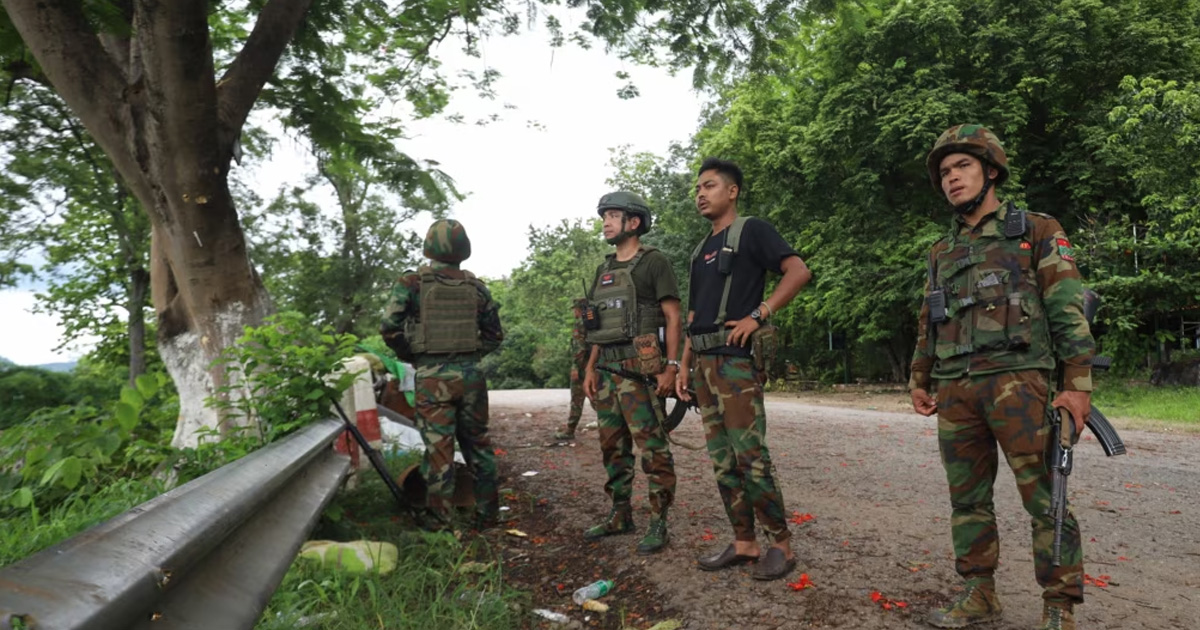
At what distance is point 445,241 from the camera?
5270mm

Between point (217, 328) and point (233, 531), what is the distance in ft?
14.0

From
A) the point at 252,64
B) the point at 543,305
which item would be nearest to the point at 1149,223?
the point at 252,64

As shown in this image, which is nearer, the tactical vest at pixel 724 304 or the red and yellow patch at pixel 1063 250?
the red and yellow patch at pixel 1063 250

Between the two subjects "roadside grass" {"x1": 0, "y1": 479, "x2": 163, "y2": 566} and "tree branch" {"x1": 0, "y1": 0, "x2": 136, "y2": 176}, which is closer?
"roadside grass" {"x1": 0, "y1": 479, "x2": 163, "y2": 566}

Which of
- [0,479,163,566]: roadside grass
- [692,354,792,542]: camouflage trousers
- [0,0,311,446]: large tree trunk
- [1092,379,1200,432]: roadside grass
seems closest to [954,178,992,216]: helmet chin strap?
[692,354,792,542]: camouflage trousers

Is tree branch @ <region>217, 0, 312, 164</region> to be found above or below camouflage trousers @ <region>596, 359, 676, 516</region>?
above

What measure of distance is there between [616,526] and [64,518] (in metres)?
2.93

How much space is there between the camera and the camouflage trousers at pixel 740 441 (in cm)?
359

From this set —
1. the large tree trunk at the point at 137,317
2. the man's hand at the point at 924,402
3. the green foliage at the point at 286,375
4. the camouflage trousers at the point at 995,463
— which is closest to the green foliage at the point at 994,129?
the green foliage at the point at 286,375

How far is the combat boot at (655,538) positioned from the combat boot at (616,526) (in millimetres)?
281

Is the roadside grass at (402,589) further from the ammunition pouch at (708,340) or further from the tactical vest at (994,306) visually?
the tactical vest at (994,306)

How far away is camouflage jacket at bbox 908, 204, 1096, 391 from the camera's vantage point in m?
2.78

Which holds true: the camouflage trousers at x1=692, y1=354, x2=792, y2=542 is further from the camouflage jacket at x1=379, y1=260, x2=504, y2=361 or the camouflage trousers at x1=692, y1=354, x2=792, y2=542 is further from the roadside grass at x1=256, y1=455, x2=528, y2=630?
the camouflage jacket at x1=379, y1=260, x2=504, y2=361

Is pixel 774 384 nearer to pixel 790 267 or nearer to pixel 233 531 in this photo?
pixel 790 267
